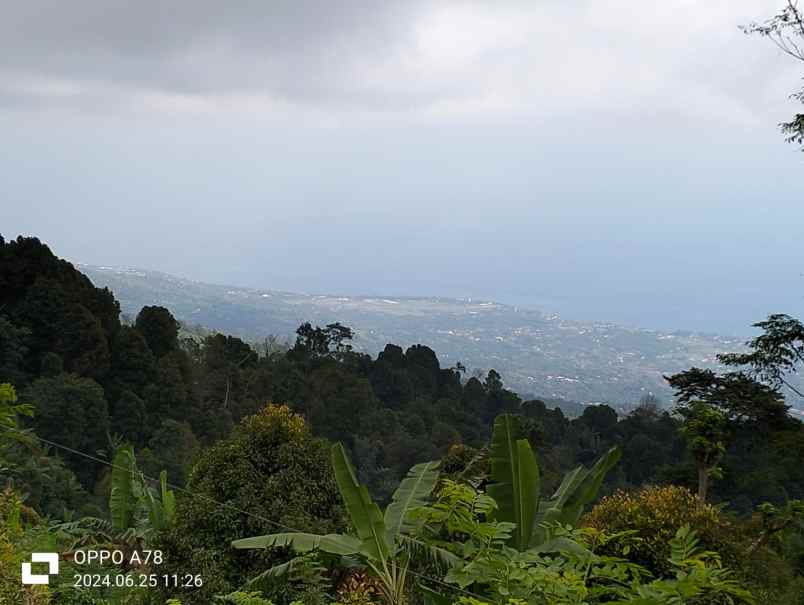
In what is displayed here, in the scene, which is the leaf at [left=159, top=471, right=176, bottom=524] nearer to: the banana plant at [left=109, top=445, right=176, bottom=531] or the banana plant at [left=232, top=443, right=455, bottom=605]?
the banana plant at [left=109, top=445, right=176, bottom=531]

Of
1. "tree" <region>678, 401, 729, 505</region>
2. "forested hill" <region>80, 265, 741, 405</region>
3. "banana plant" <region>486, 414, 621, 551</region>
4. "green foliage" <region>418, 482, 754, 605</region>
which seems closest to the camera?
"green foliage" <region>418, 482, 754, 605</region>

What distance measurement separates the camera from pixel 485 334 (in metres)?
166

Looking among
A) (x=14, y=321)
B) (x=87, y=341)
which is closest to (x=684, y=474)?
(x=87, y=341)

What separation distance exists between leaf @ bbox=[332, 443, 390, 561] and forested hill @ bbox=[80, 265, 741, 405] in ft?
333

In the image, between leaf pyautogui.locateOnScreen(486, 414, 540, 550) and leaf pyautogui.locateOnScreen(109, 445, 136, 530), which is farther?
leaf pyautogui.locateOnScreen(109, 445, 136, 530)

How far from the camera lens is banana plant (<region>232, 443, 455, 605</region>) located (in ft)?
17.6

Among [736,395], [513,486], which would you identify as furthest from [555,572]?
[736,395]

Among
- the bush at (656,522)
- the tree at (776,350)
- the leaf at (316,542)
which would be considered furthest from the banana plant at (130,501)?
the tree at (776,350)

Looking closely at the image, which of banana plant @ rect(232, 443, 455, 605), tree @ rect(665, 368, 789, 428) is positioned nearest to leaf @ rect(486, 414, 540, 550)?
banana plant @ rect(232, 443, 455, 605)

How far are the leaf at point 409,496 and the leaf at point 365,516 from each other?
0.42 metres

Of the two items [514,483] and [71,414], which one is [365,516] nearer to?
[514,483]

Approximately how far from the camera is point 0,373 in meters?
25.6

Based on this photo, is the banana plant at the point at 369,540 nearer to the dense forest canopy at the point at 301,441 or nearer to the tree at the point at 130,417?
the dense forest canopy at the point at 301,441

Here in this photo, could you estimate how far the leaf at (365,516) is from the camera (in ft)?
17.8
